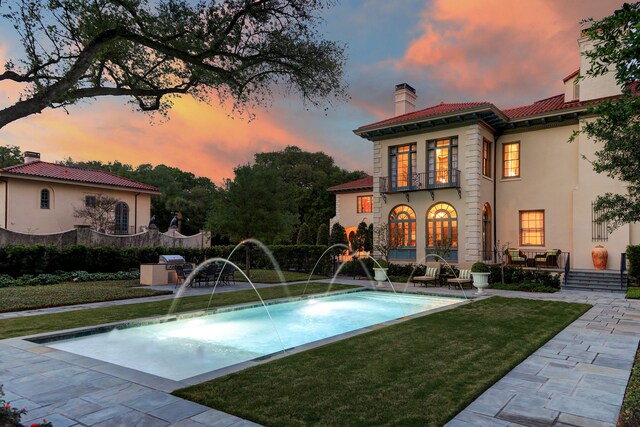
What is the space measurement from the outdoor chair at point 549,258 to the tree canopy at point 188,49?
46.7 ft

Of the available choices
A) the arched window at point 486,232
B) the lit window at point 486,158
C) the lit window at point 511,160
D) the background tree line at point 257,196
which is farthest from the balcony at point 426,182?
the background tree line at point 257,196

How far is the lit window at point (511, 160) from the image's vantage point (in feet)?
65.4

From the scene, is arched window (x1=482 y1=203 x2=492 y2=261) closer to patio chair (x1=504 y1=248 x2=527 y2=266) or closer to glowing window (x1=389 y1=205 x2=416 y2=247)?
patio chair (x1=504 y1=248 x2=527 y2=266)

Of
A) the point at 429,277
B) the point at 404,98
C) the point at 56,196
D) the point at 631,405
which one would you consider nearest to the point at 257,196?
the point at 429,277

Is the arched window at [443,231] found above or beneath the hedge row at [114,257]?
above

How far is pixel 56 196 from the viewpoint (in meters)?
26.7

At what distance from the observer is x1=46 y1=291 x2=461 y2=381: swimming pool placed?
257 inches

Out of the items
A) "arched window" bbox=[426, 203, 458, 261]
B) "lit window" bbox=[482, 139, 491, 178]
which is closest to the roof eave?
"arched window" bbox=[426, 203, 458, 261]

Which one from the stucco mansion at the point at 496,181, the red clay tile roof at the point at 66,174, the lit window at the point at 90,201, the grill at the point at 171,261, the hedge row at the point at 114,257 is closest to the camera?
the hedge row at the point at 114,257

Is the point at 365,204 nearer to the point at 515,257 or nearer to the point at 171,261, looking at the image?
the point at 515,257

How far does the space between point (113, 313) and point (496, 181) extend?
1804 cm

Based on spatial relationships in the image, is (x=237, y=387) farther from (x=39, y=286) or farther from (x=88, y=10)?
(x=39, y=286)

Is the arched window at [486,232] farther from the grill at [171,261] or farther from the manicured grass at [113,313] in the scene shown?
the grill at [171,261]

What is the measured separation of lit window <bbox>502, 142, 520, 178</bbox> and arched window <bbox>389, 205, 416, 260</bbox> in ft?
16.7
